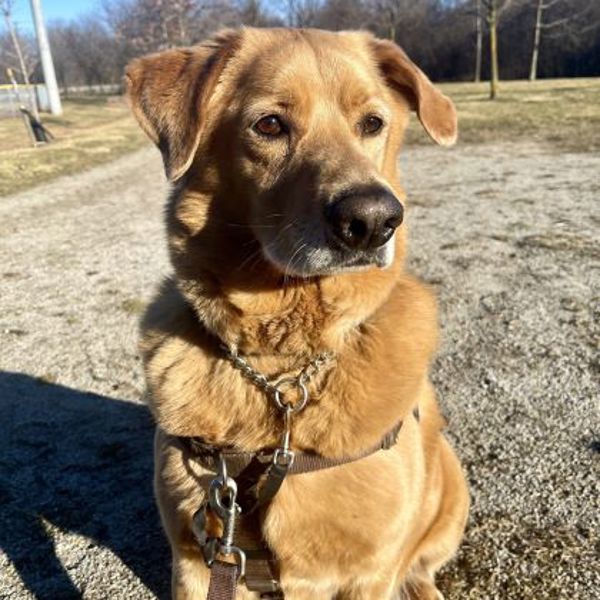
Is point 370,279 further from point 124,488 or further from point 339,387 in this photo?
point 124,488

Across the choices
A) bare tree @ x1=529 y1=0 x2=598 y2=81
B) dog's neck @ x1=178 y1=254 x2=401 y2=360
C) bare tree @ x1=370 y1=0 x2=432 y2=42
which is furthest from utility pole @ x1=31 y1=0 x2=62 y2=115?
bare tree @ x1=529 y1=0 x2=598 y2=81

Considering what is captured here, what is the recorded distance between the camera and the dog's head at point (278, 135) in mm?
1801

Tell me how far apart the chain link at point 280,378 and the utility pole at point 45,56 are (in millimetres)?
25942

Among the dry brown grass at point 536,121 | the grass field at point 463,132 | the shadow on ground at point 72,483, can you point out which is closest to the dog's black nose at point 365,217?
the shadow on ground at point 72,483

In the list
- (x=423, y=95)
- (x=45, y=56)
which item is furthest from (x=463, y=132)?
(x=45, y=56)

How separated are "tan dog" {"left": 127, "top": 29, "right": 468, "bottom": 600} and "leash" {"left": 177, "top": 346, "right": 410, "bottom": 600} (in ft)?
0.10

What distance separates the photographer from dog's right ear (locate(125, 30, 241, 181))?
6.48 ft

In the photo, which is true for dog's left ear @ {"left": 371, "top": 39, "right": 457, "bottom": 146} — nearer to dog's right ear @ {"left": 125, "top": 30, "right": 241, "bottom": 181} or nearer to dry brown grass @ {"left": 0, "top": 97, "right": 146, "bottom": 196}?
dog's right ear @ {"left": 125, "top": 30, "right": 241, "bottom": 181}

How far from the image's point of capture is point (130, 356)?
429 cm

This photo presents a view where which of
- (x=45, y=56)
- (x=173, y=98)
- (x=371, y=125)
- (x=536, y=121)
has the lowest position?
(x=536, y=121)

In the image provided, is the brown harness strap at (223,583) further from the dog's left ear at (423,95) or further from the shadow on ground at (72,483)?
the dog's left ear at (423,95)

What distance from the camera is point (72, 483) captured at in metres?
3.02

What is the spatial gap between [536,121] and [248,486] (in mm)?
16169

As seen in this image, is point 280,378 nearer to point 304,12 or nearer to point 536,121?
point 536,121
